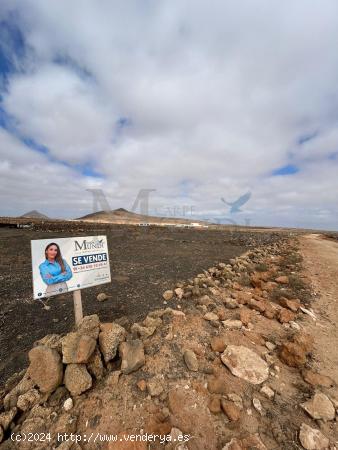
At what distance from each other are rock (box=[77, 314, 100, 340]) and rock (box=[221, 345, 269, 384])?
1.93 meters

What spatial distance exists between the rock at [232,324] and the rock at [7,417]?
11.2ft

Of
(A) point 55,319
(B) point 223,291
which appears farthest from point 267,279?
(A) point 55,319

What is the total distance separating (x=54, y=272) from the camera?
11.6 feet

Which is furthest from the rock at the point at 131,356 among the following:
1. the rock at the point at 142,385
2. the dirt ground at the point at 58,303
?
the dirt ground at the point at 58,303

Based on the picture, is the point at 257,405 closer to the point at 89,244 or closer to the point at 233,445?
the point at 233,445

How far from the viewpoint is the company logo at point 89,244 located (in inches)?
152

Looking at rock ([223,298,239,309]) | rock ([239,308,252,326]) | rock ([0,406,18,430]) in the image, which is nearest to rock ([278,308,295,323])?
rock ([239,308,252,326])

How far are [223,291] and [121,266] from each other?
196 inches

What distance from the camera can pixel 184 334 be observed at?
394 cm

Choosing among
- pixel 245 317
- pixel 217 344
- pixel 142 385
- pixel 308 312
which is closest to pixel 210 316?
pixel 245 317

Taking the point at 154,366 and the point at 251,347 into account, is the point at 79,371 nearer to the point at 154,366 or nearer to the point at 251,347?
the point at 154,366

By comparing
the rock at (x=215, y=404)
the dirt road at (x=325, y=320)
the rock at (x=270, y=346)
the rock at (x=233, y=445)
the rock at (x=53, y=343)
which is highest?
the rock at (x=53, y=343)

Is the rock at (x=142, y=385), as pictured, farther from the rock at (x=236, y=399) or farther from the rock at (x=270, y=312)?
the rock at (x=270, y=312)

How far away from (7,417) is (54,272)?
1.75m
